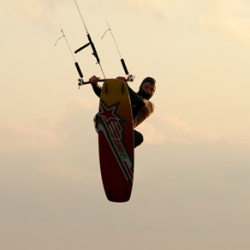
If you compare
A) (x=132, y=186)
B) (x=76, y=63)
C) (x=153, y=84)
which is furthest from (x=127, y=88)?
(x=132, y=186)

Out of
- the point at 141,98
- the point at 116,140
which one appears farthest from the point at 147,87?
the point at 116,140

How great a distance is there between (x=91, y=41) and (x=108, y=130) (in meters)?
2.23

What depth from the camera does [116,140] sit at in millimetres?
12570

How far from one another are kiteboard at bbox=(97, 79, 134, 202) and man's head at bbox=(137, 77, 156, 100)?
404 mm

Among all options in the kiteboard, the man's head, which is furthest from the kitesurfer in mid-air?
the kiteboard

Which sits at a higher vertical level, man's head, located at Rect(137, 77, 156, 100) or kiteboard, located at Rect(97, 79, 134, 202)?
man's head, located at Rect(137, 77, 156, 100)

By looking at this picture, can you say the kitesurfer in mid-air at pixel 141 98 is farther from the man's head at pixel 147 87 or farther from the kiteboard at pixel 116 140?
the kiteboard at pixel 116 140

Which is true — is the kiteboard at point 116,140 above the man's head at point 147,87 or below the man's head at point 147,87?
below

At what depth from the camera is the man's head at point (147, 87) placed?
12383 millimetres

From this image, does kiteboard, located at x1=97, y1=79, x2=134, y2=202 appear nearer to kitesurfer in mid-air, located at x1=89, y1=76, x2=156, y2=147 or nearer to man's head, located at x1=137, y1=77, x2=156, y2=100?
kitesurfer in mid-air, located at x1=89, y1=76, x2=156, y2=147

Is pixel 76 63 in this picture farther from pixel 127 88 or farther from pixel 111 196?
pixel 111 196

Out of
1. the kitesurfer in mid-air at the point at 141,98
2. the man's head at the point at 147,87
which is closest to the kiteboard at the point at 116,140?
the kitesurfer in mid-air at the point at 141,98

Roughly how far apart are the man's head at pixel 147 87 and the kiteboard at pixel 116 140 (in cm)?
40

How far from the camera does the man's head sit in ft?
40.6
